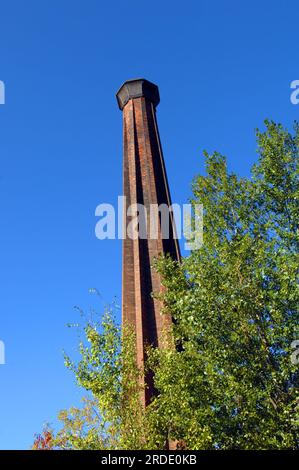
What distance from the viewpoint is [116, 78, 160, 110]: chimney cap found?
32.2 meters

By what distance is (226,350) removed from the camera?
1262 cm

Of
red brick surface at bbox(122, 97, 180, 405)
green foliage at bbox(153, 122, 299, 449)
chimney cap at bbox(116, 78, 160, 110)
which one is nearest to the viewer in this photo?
green foliage at bbox(153, 122, 299, 449)

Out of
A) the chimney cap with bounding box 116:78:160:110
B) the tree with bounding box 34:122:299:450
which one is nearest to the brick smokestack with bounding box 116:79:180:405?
the chimney cap with bounding box 116:78:160:110

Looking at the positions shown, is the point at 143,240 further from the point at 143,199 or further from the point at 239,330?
the point at 239,330

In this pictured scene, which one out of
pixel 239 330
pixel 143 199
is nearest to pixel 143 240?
pixel 143 199

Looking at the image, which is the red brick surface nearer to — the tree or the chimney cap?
the chimney cap

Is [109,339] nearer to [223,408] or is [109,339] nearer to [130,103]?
[223,408]

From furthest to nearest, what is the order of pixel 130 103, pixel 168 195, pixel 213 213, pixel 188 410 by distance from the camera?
pixel 130 103 < pixel 168 195 < pixel 213 213 < pixel 188 410

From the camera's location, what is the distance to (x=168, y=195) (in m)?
29.0

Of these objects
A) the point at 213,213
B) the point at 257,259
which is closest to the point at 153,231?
the point at 213,213

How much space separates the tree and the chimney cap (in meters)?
18.5

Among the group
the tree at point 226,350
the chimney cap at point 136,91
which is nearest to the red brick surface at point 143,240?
the chimney cap at point 136,91
